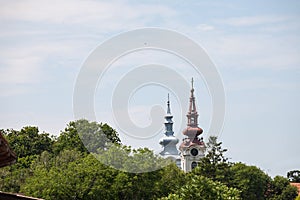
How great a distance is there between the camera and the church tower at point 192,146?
15325 cm

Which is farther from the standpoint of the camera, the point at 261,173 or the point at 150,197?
the point at 261,173

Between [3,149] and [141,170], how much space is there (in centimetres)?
5211

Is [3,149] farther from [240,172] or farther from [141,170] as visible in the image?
[240,172]

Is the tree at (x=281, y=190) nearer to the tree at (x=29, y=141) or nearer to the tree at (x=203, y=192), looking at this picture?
the tree at (x=29, y=141)

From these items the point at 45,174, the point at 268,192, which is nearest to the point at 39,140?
the point at 45,174

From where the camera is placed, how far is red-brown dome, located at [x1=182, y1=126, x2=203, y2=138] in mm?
160750

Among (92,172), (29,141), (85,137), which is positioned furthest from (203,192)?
(29,141)

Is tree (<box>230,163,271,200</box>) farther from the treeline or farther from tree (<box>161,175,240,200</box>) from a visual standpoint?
tree (<box>161,175,240,200</box>)

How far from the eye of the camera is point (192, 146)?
156625 mm

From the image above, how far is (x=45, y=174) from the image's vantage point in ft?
218

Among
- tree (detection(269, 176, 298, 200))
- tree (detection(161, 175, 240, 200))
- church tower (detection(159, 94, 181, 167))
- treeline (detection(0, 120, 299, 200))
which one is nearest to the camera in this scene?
tree (detection(161, 175, 240, 200))

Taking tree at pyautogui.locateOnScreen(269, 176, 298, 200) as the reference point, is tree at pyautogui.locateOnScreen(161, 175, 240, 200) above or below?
below

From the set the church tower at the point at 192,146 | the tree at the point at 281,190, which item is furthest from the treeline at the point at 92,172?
the church tower at the point at 192,146

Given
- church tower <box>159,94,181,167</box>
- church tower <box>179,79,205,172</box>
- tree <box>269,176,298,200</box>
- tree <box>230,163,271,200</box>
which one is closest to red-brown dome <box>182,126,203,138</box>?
church tower <box>179,79,205,172</box>
